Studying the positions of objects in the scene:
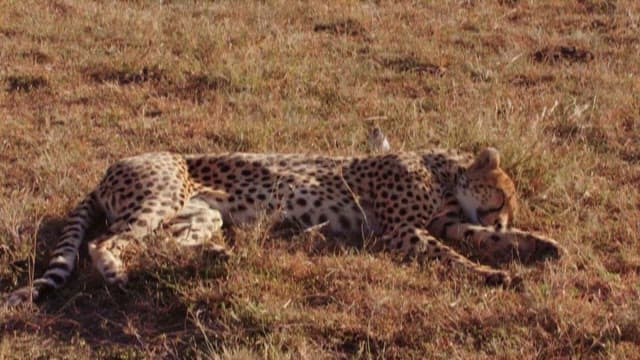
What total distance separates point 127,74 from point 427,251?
3.97 m

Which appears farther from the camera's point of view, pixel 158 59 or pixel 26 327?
pixel 158 59

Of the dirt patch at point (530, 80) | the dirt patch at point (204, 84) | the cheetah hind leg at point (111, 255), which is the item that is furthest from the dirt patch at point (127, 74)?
the cheetah hind leg at point (111, 255)

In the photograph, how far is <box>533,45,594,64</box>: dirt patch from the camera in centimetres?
941

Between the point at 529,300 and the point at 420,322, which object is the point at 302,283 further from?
the point at 529,300

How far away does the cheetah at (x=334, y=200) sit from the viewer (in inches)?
225

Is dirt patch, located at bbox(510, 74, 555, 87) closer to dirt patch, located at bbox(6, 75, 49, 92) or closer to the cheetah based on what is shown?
the cheetah

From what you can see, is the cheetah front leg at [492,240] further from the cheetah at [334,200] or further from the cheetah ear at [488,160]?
the cheetah ear at [488,160]

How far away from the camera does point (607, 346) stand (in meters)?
4.51

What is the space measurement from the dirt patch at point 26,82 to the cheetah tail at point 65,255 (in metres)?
2.75

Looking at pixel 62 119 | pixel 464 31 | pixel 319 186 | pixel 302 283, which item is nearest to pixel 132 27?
pixel 62 119

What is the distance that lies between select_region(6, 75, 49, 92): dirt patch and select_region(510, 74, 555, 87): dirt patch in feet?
12.1

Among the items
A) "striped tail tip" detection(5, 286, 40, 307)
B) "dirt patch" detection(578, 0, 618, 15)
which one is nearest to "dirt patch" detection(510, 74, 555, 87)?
"dirt patch" detection(578, 0, 618, 15)

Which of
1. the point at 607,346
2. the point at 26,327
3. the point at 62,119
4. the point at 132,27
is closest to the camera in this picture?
the point at 607,346

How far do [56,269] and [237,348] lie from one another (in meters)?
1.25
